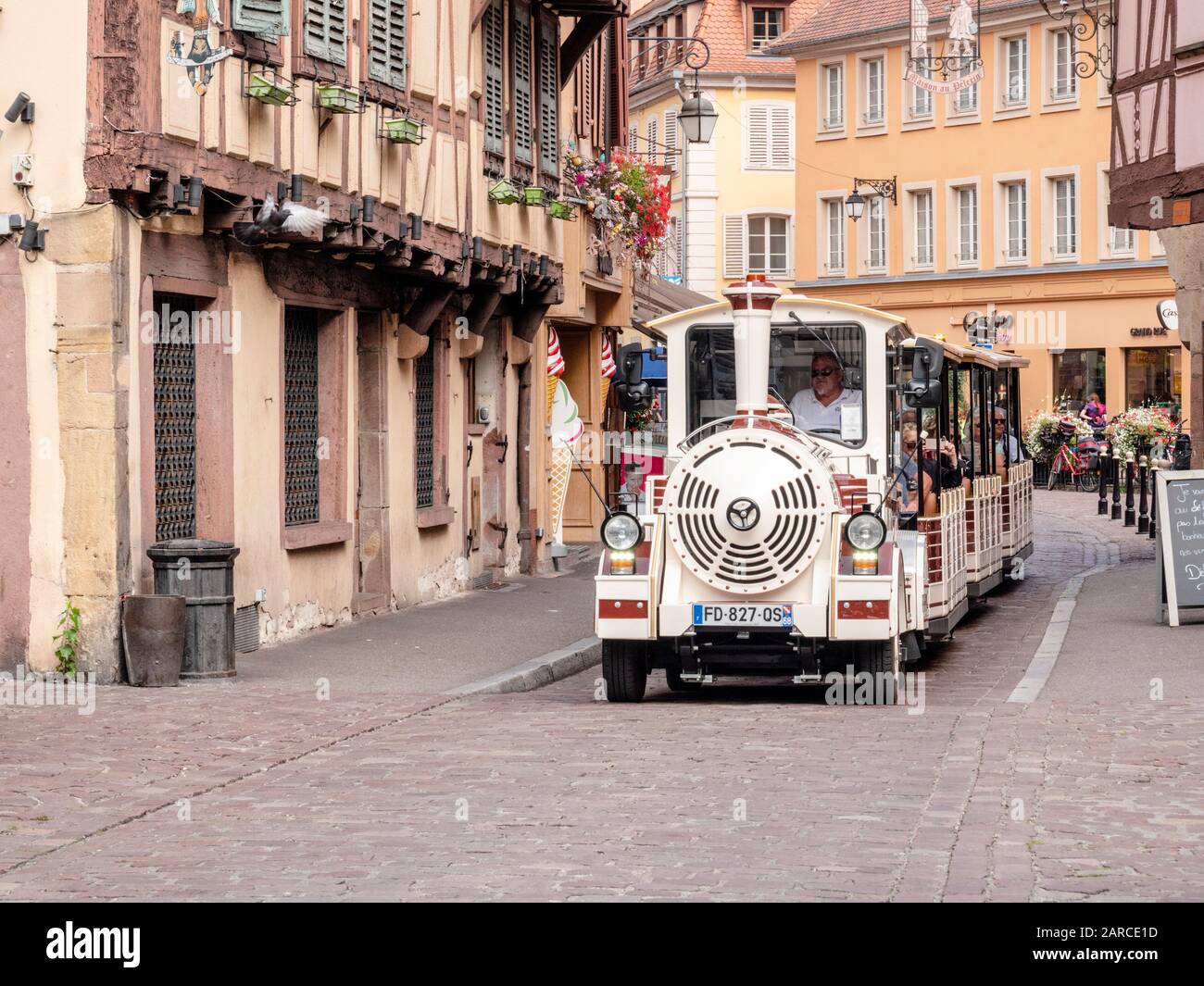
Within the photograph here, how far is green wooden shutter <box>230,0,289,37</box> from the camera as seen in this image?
15.1 meters

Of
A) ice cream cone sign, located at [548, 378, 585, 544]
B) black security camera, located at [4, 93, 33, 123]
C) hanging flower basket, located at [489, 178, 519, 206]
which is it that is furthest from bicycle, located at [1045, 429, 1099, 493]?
black security camera, located at [4, 93, 33, 123]

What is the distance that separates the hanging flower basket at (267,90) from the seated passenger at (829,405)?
428cm

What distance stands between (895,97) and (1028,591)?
3395cm

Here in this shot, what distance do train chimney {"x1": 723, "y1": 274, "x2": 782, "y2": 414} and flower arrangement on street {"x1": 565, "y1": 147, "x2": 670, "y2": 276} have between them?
469 inches

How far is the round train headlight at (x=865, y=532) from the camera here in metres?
12.8

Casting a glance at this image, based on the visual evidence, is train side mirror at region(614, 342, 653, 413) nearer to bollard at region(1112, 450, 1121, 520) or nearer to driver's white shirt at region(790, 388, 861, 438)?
driver's white shirt at region(790, 388, 861, 438)

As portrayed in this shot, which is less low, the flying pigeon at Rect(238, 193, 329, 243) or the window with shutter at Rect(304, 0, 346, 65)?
the window with shutter at Rect(304, 0, 346, 65)

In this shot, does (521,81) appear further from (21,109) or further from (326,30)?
(21,109)

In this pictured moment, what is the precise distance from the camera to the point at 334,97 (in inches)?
653

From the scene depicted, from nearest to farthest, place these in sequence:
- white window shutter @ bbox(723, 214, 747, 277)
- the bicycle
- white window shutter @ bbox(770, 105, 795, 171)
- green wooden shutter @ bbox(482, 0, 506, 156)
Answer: green wooden shutter @ bbox(482, 0, 506, 156) < the bicycle < white window shutter @ bbox(723, 214, 747, 277) < white window shutter @ bbox(770, 105, 795, 171)

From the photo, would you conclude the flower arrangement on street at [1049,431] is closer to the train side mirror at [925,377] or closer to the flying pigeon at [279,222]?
the flying pigeon at [279,222]

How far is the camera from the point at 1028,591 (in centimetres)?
A: 2309

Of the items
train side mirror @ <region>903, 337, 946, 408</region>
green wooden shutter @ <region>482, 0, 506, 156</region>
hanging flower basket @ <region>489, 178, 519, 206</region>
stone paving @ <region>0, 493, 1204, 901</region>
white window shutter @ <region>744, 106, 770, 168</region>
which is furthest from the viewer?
white window shutter @ <region>744, 106, 770, 168</region>
